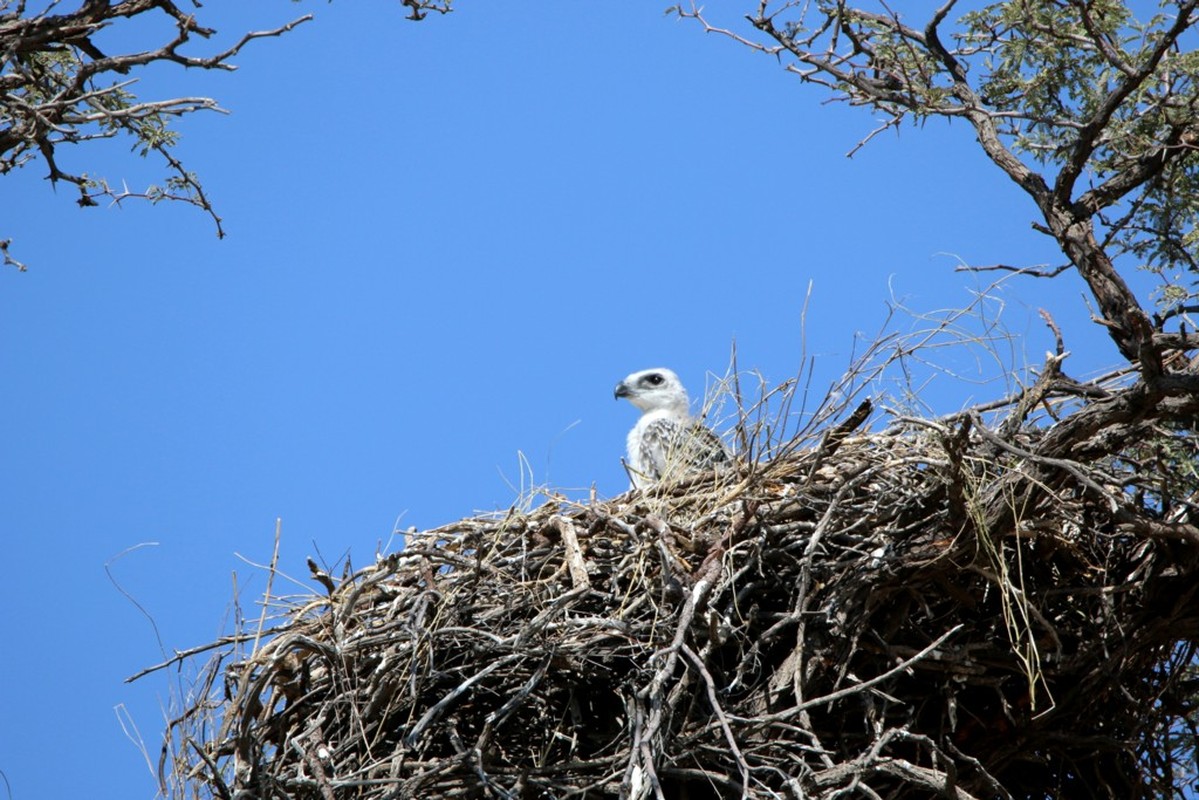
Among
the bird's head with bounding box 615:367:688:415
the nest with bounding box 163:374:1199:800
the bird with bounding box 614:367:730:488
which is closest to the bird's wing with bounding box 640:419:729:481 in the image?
the bird with bounding box 614:367:730:488

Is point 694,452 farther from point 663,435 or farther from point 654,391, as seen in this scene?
point 654,391

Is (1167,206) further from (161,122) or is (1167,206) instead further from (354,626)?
(161,122)

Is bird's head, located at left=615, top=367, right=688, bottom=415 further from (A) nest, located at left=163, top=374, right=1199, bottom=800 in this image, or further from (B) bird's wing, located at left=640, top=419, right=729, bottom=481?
(A) nest, located at left=163, top=374, right=1199, bottom=800

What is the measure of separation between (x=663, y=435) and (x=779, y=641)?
286 centimetres

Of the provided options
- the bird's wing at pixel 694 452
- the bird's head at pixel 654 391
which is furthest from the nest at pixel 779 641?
the bird's head at pixel 654 391

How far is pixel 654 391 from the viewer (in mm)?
8711

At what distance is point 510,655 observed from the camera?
4980mm

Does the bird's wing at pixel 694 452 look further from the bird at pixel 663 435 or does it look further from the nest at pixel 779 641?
the nest at pixel 779 641

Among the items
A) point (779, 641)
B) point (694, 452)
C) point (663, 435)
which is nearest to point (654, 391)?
point (663, 435)

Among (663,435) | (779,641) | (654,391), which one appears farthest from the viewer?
(654,391)

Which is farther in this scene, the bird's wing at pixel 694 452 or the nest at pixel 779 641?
the bird's wing at pixel 694 452

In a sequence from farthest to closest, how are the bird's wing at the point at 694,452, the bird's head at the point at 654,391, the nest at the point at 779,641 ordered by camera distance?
the bird's head at the point at 654,391 < the bird's wing at the point at 694,452 < the nest at the point at 779,641

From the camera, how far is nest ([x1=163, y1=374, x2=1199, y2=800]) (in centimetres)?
484

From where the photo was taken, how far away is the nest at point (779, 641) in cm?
484
